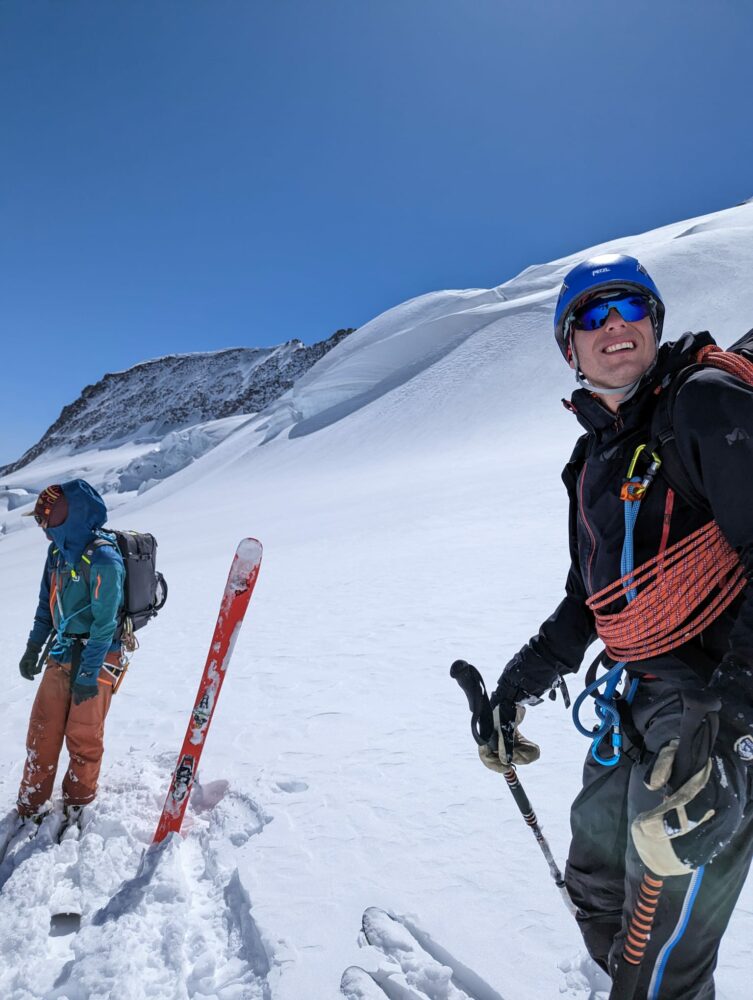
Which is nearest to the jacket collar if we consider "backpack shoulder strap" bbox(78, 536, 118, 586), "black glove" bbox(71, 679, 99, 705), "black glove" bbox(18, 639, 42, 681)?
"backpack shoulder strap" bbox(78, 536, 118, 586)

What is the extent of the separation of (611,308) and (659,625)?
1071 mm

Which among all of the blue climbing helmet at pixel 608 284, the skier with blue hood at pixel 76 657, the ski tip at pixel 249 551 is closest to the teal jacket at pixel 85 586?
the skier with blue hood at pixel 76 657

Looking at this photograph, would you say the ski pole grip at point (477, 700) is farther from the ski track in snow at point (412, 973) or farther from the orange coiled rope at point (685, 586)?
the ski track in snow at point (412, 973)

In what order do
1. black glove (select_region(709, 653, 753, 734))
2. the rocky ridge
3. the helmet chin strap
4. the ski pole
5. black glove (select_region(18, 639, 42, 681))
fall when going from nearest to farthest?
black glove (select_region(709, 653, 753, 734)), the helmet chin strap, the ski pole, black glove (select_region(18, 639, 42, 681)), the rocky ridge

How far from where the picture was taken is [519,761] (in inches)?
99.6

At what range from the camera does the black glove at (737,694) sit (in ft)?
4.81

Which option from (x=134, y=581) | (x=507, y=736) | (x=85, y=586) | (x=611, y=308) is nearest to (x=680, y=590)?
(x=611, y=308)

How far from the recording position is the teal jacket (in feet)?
13.1

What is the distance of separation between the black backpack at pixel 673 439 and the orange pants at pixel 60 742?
384 cm

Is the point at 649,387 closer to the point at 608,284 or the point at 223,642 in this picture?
the point at 608,284

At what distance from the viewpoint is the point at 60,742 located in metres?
4.08

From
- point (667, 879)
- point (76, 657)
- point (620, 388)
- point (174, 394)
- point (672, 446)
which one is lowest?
point (667, 879)

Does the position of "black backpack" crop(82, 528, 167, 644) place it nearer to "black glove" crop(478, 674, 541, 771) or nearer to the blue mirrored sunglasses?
"black glove" crop(478, 674, 541, 771)

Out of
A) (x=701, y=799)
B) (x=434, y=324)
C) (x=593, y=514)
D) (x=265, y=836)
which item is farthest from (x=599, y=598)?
(x=434, y=324)
